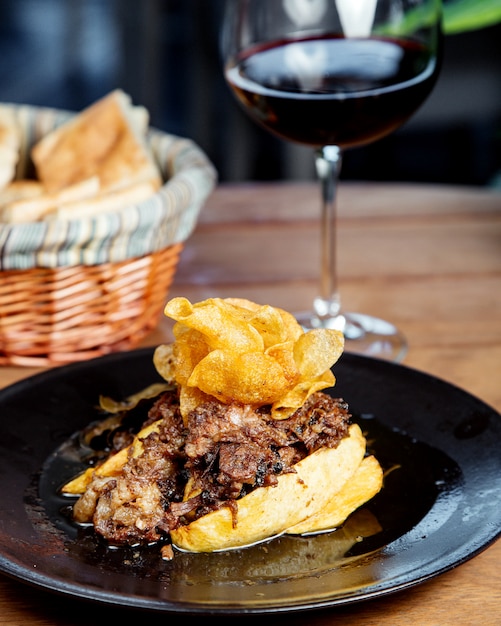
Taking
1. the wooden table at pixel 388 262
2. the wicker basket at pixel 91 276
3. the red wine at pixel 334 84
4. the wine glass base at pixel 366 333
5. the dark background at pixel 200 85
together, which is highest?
the red wine at pixel 334 84

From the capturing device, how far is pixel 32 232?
4.40ft

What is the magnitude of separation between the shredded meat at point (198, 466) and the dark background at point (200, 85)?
248cm

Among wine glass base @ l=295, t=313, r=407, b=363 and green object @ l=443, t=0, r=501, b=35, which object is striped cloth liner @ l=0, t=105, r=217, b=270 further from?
green object @ l=443, t=0, r=501, b=35

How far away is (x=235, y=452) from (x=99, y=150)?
0.93m

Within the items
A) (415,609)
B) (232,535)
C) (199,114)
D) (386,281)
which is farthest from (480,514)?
(199,114)

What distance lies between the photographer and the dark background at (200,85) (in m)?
3.49

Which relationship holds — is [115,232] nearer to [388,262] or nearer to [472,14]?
[388,262]

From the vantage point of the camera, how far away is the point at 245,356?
3.07ft

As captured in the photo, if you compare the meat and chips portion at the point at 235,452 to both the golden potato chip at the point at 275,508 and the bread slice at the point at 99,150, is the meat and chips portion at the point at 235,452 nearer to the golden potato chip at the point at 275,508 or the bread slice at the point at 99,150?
the golden potato chip at the point at 275,508

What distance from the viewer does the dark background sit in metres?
3.49

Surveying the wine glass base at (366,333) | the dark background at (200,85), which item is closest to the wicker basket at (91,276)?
the wine glass base at (366,333)

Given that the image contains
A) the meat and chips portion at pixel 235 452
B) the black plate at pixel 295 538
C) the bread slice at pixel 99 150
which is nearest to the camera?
the black plate at pixel 295 538

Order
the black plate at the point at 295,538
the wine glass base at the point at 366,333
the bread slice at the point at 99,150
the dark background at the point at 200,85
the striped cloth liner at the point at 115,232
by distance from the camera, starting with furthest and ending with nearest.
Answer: the dark background at the point at 200,85 < the bread slice at the point at 99,150 < the wine glass base at the point at 366,333 < the striped cloth liner at the point at 115,232 < the black plate at the point at 295,538

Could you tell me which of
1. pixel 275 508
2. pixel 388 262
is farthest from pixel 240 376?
pixel 388 262
